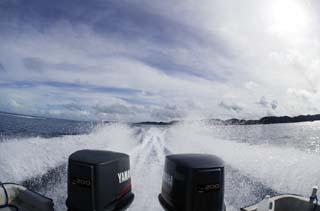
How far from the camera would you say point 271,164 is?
5.73 m

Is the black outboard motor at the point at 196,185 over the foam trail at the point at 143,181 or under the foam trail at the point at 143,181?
over

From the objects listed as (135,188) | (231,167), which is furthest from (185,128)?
(135,188)

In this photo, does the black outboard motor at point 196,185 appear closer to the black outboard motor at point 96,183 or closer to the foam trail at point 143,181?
the black outboard motor at point 96,183

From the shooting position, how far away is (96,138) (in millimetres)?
7797

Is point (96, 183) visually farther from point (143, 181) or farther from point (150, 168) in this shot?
point (150, 168)

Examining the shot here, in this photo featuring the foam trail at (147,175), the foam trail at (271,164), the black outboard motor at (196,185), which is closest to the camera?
the black outboard motor at (196,185)

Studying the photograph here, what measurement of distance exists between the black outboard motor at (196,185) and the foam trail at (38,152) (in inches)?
120

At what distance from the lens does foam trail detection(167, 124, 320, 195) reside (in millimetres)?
4714

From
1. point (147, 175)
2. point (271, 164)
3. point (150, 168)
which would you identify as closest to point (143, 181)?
point (147, 175)

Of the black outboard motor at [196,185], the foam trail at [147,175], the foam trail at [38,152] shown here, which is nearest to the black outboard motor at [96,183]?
the black outboard motor at [196,185]

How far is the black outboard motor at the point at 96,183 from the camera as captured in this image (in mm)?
1809

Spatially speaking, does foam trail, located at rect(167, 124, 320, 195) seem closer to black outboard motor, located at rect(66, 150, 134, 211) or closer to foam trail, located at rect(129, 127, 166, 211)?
foam trail, located at rect(129, 127, 166, 211)

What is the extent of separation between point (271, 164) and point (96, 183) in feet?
15.9

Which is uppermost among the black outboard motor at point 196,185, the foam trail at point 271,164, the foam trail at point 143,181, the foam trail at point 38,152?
the black outboard motor at point 196,185
